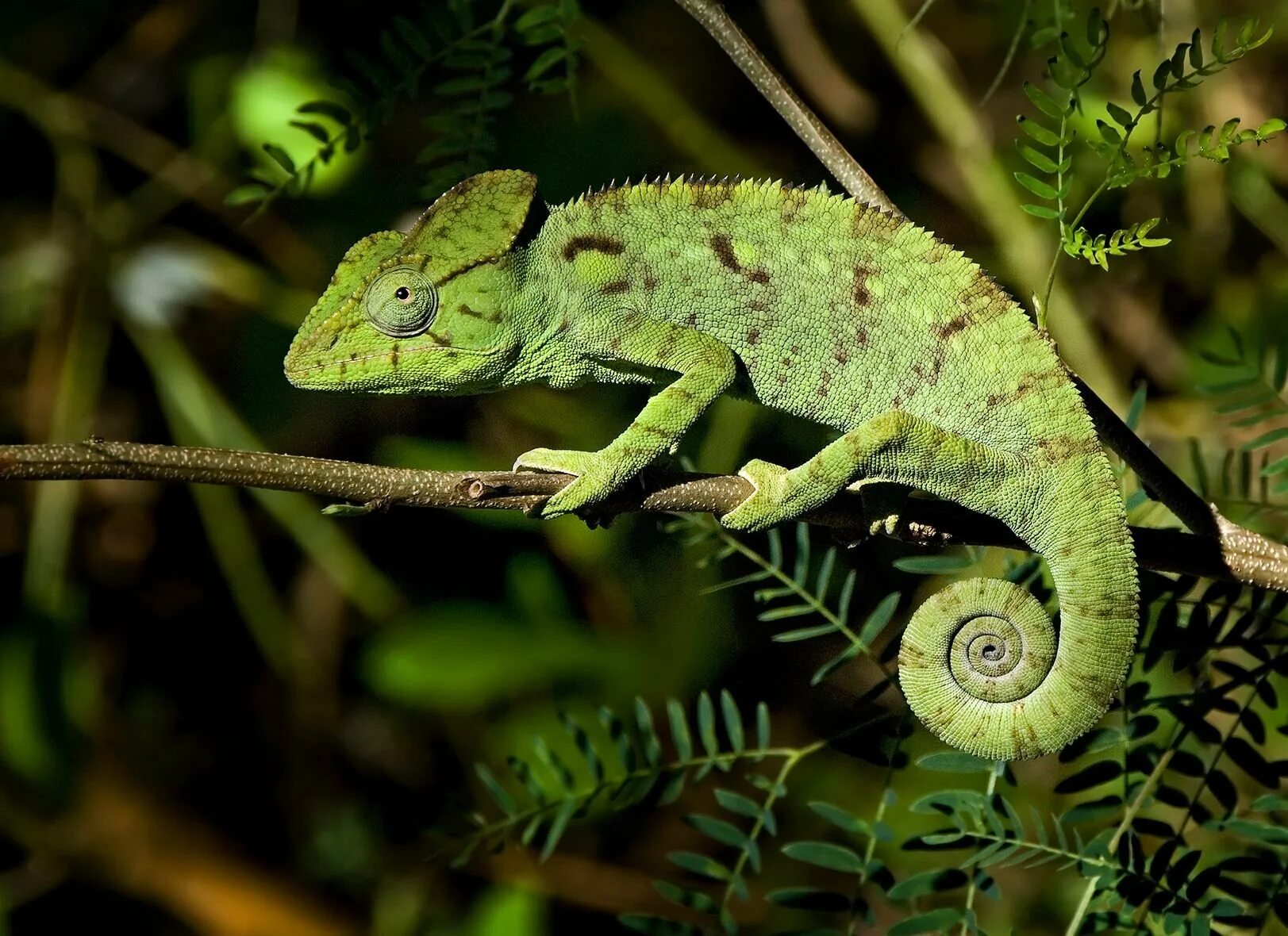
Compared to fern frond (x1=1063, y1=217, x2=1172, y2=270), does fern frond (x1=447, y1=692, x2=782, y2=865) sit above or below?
below

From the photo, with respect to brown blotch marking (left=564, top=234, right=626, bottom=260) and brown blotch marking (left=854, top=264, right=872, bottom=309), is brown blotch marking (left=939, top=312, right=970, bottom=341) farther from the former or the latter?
brown blotch marking (left=564, top=234, right=626, bottom=260)

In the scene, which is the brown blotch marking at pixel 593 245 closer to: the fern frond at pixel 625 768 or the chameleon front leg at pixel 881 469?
the chameleon front leg at pixel 881 469

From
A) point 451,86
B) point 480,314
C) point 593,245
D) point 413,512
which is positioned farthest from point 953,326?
point 413,512

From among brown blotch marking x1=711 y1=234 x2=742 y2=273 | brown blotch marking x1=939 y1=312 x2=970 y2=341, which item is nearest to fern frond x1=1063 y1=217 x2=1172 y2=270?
brown blotch marking x1=939 y1=312 x2=970 y2=341

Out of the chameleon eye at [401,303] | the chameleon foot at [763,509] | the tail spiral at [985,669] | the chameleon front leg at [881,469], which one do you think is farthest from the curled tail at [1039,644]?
the chameleon eye at [401,303]

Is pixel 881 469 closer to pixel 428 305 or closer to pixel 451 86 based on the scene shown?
pixel 428 305

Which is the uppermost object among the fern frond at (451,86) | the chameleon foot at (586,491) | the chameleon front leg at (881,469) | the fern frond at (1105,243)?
the fern frond at (451,86)
